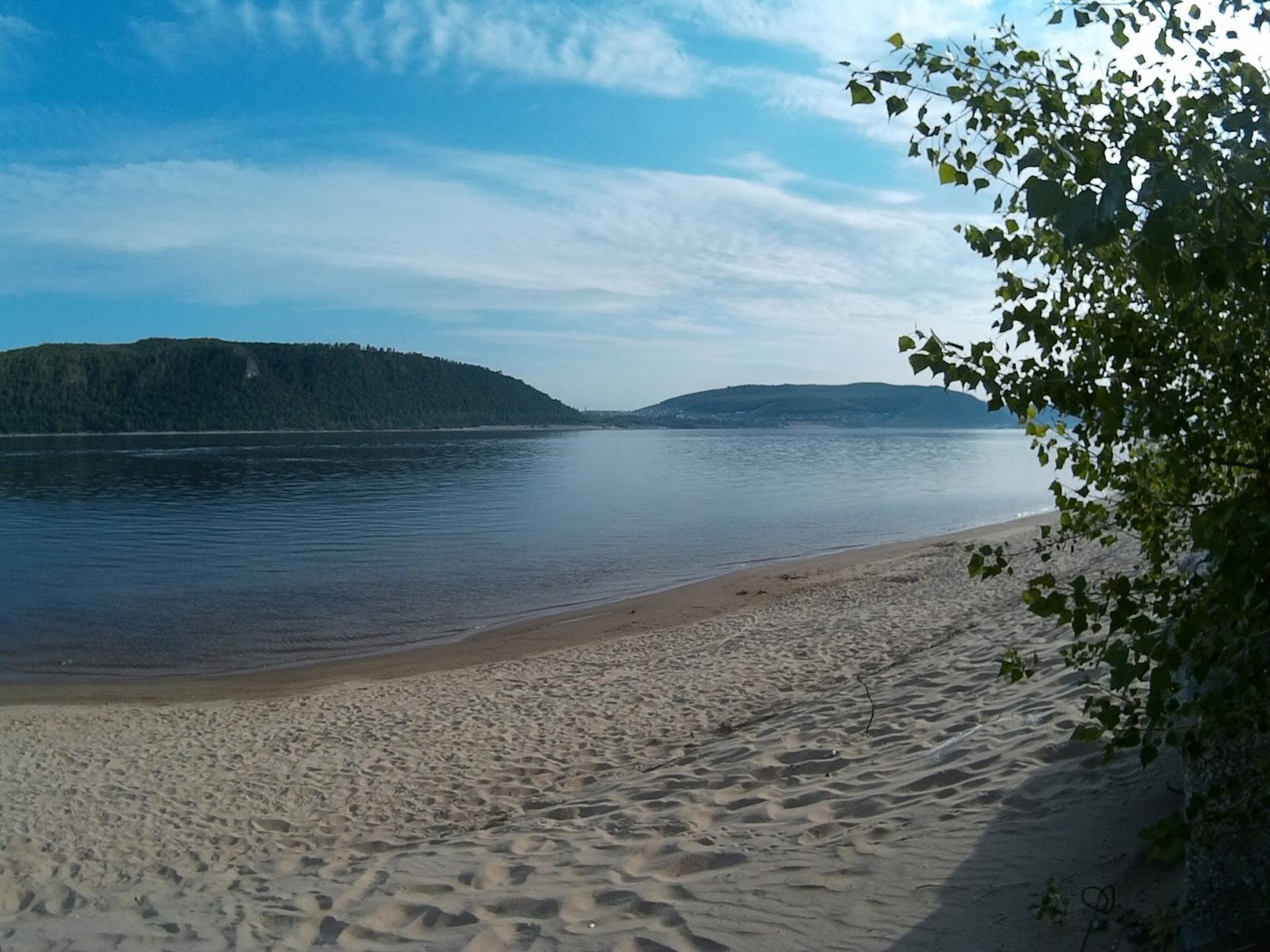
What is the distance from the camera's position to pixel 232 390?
162 meters

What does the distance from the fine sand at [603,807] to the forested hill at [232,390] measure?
151 meters

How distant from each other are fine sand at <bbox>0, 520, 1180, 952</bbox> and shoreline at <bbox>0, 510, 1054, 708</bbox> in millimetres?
286

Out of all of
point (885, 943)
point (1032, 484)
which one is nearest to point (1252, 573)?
point (885, 943)

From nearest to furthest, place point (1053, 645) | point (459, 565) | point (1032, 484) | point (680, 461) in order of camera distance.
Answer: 1. point (1053, 645)
2. point (459, 565)
3. point (1032, 484)
4. point (680, 461)

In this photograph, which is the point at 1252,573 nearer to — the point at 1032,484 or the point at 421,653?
the point at 421,653

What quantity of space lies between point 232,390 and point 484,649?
161 m

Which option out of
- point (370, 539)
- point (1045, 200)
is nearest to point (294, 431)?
point (370, 539)

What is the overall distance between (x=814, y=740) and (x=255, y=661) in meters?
11.2

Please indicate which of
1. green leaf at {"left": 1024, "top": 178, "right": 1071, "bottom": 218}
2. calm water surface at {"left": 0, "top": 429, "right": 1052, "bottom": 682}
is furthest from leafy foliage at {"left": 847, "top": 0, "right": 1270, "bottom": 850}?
calm water surface at {"left": 0, "top": 429, "right": 1052, "bottom": 682}

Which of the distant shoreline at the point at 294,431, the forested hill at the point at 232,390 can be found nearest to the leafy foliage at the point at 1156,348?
the distant shoreline at the point at 294,431

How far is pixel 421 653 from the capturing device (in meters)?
15.8

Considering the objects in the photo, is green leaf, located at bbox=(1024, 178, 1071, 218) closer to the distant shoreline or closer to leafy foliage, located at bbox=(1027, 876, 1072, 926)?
leafy foliage, located at bbox=(1027, 876, 1072, 926)

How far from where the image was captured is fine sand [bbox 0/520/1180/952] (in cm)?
433

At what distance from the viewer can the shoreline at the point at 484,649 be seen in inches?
535
